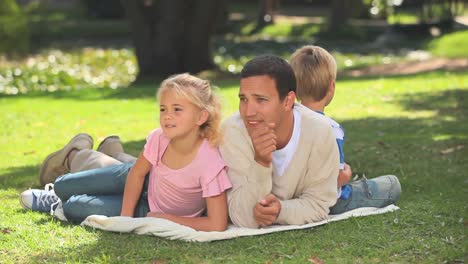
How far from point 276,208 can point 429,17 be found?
771 inches

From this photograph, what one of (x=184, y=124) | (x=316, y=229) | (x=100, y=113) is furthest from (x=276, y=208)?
(x=100, y=113)

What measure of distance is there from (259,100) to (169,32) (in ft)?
38.7

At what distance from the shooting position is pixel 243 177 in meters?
5.06

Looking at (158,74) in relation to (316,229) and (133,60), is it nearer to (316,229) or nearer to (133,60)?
(133,60)

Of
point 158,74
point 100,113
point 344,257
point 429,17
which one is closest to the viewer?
point 344,257

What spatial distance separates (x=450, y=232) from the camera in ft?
16.5

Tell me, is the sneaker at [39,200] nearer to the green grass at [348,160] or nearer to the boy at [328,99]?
the green grass at [348,160]

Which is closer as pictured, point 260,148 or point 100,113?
point 260,148

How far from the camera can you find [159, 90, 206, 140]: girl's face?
5082 mm

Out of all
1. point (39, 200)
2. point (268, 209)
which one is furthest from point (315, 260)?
point (39, 200)

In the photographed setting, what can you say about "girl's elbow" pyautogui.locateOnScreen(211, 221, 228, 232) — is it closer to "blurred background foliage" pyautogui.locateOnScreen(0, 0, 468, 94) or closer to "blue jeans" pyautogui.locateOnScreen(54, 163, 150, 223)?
"blue jeans" pyautogui.locateOnScreen(54, 163, 150, 223)

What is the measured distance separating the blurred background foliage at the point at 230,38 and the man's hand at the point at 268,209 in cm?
1044

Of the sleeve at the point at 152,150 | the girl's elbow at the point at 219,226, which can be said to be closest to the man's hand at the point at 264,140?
the girl's elbow at the point at 219,226

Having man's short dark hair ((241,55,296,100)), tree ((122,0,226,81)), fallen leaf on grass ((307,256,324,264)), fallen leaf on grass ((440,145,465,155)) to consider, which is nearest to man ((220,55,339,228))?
man's short dark hair ((241,55,296,100))
